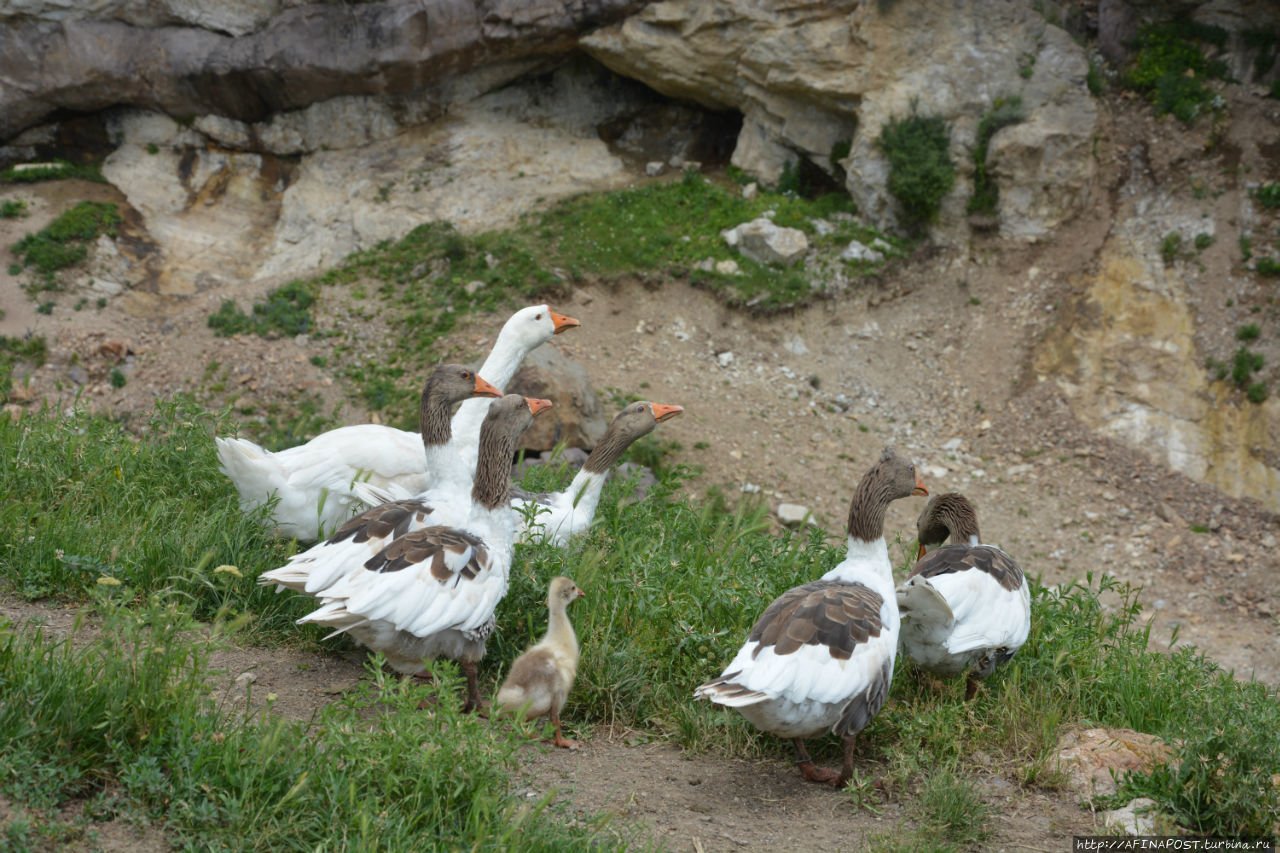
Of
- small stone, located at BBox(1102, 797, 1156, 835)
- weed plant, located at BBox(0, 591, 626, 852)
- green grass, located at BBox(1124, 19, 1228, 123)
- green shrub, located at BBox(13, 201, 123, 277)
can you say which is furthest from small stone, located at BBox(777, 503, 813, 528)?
green shrub, located at BBox(13, 201, 123, 277)

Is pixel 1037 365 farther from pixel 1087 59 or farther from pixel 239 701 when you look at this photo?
pixel 239 701

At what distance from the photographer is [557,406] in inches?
420

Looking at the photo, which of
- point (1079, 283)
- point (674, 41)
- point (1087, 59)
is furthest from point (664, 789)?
point (1087, 59)

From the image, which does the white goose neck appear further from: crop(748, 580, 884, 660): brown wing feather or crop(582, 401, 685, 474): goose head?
crop(582, 401, 685, 474): goose head

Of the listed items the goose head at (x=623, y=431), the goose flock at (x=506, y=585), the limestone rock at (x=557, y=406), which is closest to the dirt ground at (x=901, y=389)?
the limestone rock at (x=557, y=406)

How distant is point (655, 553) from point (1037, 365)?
34.5 ft

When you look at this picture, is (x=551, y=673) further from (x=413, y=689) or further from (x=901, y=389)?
(x=901, y=389)

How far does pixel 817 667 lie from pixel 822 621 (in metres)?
0.25

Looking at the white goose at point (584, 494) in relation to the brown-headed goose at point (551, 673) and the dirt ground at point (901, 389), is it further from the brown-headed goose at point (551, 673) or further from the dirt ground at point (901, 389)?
the dirt ground at point (901, 389)

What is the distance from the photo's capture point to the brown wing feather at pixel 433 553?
4301 mm

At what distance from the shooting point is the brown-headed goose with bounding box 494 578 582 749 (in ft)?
13.8

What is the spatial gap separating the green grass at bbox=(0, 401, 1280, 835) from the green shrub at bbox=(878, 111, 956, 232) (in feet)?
30.5

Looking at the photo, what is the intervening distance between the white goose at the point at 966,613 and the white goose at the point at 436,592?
6.61ft

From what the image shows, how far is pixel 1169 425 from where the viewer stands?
510 inches
